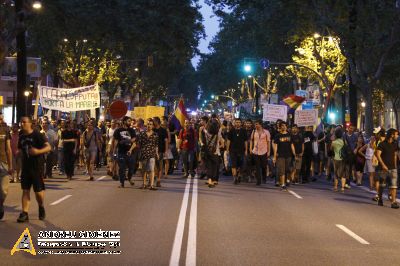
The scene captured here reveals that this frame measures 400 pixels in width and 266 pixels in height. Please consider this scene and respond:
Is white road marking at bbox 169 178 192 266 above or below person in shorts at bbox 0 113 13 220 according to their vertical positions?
below

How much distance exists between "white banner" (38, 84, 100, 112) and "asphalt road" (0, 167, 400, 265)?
29.3ft

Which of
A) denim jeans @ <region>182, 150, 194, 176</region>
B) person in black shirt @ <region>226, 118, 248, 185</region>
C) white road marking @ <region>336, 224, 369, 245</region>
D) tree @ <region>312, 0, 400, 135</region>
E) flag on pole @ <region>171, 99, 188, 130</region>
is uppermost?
tree @ <region>312, 0, 400, 135</region>

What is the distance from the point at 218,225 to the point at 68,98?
710 inches

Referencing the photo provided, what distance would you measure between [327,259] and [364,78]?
948 inches

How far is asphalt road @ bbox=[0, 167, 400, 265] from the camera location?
9.57m

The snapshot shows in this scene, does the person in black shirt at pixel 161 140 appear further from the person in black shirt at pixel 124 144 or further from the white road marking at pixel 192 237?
the white road marking at pixel 192 237

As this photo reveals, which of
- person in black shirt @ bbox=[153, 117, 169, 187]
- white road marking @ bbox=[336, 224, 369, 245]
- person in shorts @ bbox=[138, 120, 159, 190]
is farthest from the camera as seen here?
person in black shirt @ bbox=[153, 117, 169, 187]

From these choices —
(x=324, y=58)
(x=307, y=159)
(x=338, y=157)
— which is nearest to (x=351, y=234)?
(x=338, y=157)

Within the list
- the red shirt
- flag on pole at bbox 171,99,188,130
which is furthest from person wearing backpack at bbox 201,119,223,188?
flag on pole at bbox 171,99,188,130

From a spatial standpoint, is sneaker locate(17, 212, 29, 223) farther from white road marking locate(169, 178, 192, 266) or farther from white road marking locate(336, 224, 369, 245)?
white road marking locate(336, 224, 369, 245)

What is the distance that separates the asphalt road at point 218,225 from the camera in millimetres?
9570

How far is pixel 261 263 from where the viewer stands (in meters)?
9.22

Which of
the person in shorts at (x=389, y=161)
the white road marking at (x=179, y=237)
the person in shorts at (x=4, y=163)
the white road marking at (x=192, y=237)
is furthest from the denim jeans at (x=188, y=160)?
the person in shorts at (x=4, y=163)

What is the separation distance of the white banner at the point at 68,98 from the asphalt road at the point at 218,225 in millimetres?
8937
